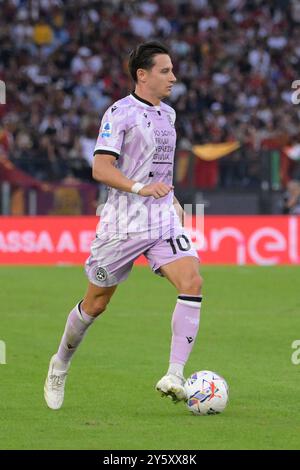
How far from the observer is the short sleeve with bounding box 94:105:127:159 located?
318 inches

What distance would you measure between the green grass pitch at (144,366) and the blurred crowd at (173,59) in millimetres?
7961

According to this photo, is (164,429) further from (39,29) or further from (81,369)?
(39,29)

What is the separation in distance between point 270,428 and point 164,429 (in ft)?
2.10

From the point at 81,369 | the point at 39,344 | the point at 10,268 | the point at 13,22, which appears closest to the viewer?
the point at 81,369

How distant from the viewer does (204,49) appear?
30.0 meters

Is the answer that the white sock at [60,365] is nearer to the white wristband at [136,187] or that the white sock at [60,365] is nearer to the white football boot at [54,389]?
the white football boot at [54,389]

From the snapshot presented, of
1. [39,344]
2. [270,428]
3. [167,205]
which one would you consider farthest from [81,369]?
[270,428]

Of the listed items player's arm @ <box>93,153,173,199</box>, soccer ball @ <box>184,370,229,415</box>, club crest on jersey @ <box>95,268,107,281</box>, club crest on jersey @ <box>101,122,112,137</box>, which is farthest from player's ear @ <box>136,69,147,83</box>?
soccer ball @ <box>184,370,229,415</box>

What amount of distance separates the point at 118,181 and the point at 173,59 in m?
21.3

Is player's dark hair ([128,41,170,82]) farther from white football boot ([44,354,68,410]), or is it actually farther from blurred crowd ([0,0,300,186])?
A: blurred crowd ([0,0,300,186])

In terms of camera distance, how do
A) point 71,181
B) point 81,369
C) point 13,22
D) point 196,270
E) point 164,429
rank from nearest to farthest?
point 164,429 < point 196,270 < point 81,369 < point 71,181 < point 13,22

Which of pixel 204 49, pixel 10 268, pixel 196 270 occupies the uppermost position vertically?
pixel 204 49

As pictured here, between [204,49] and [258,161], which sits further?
[204,49]

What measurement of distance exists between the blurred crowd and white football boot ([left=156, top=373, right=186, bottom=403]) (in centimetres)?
1693
